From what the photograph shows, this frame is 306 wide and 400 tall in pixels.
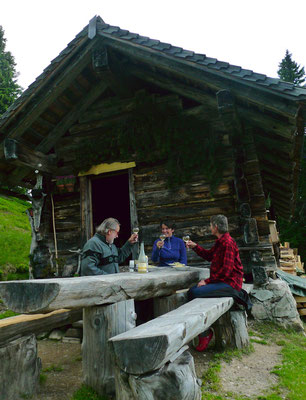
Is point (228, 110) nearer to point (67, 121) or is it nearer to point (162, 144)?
point (162, 144)

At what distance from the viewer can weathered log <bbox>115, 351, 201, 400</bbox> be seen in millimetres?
1777

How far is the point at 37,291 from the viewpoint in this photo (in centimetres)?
217

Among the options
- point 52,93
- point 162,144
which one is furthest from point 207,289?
point 52,93

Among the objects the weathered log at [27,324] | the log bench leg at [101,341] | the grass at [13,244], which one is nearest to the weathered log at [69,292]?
the log bench leg at [101,341]

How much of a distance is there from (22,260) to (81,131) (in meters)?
5.38

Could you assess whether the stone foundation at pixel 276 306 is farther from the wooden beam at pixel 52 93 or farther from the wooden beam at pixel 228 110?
the wooden beam at pixel 52 93

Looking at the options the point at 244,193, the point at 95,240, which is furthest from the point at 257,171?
the point at 95,240

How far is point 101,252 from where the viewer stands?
159 inches

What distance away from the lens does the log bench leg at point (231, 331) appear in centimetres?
383

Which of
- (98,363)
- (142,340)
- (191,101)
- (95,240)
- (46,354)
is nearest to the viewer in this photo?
(142,340)

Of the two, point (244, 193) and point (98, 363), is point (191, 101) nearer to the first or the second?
point (244, 193)

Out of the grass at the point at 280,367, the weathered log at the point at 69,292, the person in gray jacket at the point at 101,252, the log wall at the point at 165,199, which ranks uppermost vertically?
the log wall at the point at 165,199

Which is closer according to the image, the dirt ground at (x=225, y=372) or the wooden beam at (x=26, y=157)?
the dirt ground at (x=225, y=372)

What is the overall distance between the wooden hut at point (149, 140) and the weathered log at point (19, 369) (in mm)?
3742
